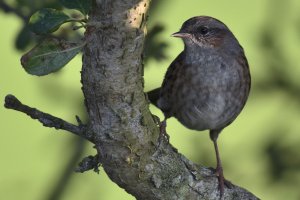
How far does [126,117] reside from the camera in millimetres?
3113

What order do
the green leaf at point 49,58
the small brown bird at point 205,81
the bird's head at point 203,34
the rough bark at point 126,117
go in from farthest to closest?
1. the bird's head at point 203,34
2. the small brown bird at point 205,81
3. the rough bark at point 126,117
4. the green leaf at point 49,58

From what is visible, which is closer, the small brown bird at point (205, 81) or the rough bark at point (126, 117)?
the rough bark at point (126, 117)

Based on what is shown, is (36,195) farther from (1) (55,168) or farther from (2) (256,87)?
(2) (256,87)

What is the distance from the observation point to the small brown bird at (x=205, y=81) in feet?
15.3

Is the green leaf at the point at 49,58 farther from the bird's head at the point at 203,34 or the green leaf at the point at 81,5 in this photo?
the bird's head at the point at 203,34

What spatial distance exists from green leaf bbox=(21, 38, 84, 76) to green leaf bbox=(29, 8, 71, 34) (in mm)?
70

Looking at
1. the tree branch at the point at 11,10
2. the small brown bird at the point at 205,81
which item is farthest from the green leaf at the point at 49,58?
the small brown bird at the point at 205,81

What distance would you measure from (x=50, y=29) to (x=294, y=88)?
2503mm

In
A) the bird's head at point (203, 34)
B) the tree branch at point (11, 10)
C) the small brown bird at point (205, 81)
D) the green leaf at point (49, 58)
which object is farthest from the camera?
the bird's head at point (203, 34)

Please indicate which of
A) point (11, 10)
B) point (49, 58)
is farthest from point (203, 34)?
point (49, 58)

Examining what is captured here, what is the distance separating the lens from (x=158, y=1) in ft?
18.1

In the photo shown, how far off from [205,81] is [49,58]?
2041 mm

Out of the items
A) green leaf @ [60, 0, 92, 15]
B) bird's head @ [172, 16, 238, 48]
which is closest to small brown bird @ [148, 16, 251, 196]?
bird's head @ [172, 16, 238, 48]

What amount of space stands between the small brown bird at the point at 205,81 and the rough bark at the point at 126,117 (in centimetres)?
95
